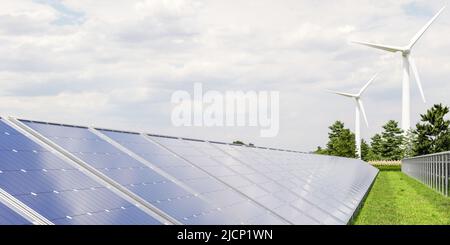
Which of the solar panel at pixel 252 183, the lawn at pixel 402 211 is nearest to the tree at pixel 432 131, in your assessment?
the lawn at pixel 402 211

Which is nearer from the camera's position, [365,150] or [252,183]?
[252,183]

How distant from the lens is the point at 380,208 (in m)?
34.3

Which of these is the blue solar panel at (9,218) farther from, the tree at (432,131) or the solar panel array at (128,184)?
the tree at (432,131)

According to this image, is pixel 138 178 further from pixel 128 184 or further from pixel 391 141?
pixel 391 141

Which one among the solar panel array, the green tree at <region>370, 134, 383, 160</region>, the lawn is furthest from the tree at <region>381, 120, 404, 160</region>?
the solar panel array

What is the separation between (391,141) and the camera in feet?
525

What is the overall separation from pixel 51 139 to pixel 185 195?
10.4 ft

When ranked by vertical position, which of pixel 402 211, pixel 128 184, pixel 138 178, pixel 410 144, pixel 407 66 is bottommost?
pixel 402 211

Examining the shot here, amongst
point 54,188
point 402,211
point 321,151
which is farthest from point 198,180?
point 321,151

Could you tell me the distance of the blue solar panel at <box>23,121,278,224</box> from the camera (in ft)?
42.5

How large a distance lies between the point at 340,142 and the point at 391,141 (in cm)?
1949

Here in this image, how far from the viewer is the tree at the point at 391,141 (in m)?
159

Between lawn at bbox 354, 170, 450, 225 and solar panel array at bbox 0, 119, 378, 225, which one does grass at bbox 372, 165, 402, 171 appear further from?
solar panel array at bbox 0, 119, 378, 225
